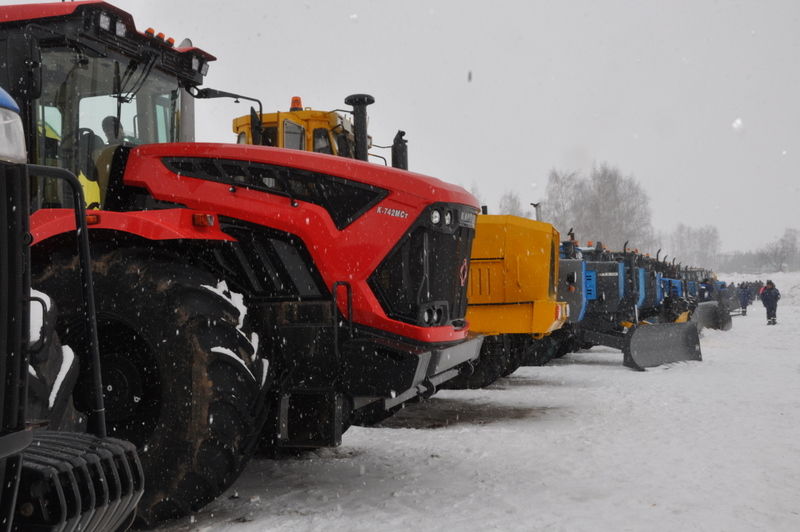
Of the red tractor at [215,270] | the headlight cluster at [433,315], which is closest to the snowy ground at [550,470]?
the red tractor at [215,270]

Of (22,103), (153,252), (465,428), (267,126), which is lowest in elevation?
(465,428)

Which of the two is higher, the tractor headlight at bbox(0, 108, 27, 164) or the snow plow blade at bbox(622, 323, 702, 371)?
the tractor headlight at bbox(0, 108, 27, 164)

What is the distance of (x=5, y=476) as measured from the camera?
1764 millimetres

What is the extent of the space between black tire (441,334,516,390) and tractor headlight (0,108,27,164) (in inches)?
260

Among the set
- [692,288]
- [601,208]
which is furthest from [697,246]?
[692,288]

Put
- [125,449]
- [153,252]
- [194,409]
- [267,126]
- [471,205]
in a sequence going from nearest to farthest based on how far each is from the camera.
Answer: [125,449]
[194,409]
[153,252]
[471,205]
[267,126]

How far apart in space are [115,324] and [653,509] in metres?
2.96

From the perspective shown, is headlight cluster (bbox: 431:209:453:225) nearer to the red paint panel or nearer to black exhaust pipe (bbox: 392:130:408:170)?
the red paint panel

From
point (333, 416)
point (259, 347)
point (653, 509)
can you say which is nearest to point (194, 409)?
point (259, 347)

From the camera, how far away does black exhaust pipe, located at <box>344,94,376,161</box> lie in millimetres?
4711

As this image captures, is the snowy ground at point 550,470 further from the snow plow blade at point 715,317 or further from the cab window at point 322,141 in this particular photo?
the snow plow blade at point 715,317

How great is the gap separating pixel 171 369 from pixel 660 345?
369 inches

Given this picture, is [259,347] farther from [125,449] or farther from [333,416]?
[125,449]

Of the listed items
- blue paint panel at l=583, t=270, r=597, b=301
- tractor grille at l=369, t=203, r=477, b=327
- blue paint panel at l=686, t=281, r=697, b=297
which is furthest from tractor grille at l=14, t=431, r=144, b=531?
blue paint panel at l=686, t=281, r=697, b=297
